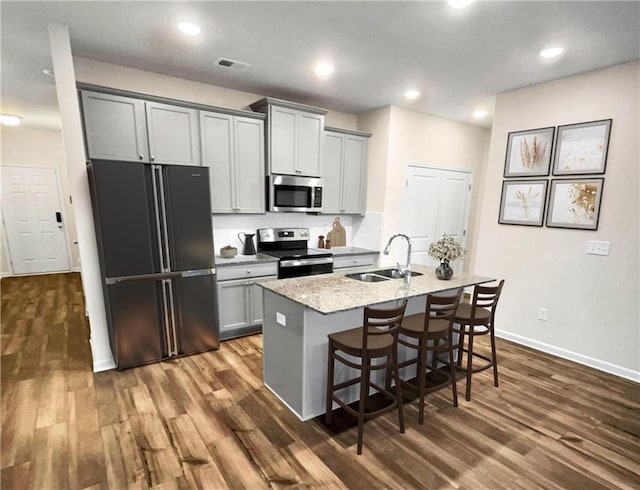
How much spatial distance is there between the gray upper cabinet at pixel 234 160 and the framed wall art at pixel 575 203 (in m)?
3.19

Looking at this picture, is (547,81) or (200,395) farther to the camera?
(547,81)

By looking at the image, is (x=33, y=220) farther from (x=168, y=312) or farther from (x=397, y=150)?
(x=397, y=150)

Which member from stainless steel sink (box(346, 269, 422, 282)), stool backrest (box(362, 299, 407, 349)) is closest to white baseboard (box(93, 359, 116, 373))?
stainless steel sink (box(346, 269, 422, 282))

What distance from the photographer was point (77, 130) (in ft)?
8.61

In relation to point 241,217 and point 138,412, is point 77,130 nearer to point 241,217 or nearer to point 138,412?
point 241,217

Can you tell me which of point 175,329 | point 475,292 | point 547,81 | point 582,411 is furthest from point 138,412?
point 547,81

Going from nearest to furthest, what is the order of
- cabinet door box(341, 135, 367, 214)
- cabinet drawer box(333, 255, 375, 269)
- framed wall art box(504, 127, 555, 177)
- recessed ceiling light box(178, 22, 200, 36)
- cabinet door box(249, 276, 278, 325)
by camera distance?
recessed ceiling light box(178, 22, 200, 36)
framed wall art box(504, 127, 555, 177)
cabinet door box(249, 276, 278, 325)
cabinet drawer box(333, 255, 375, 269)
cabinet door box(341, 135, 367, 214)

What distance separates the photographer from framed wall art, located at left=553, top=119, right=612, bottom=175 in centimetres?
301

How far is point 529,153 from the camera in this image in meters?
3.50

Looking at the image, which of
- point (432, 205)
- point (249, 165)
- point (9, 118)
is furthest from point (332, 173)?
point (9, 118)

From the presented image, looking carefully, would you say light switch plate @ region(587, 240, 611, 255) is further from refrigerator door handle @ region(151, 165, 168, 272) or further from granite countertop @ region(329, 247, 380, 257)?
refrigerator door handle @ region(151, 165, 168, 272)

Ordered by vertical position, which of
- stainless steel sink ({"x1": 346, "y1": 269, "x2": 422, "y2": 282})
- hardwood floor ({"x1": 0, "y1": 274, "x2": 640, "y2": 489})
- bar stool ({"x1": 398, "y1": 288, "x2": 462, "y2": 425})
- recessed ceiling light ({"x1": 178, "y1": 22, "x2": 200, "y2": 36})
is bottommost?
hardwood floor ({"x1": 0, "y1": 274, "x2": 640, "y2": 489})

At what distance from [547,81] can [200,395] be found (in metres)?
4.48

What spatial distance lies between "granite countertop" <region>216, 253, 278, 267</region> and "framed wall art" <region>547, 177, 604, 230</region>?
3040 millimetres
